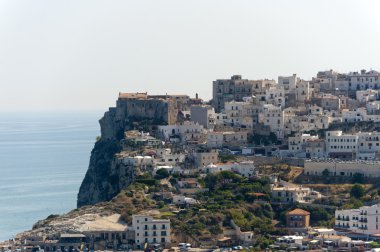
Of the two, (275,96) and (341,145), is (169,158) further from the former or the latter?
(275,96)

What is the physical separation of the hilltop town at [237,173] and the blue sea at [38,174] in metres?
6.79

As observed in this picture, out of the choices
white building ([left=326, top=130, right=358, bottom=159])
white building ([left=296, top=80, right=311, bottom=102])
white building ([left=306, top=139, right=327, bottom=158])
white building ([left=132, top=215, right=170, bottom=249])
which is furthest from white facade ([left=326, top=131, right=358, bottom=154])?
white building ([left=132, top=215, right=170, bottom=249])

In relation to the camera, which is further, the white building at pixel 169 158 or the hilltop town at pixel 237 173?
the white building at pixel 169 158

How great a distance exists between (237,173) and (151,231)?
38.7ft

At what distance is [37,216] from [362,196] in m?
29.7

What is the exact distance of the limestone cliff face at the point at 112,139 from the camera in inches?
3465

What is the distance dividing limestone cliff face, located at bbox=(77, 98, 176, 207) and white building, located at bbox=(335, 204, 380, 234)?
1892cm

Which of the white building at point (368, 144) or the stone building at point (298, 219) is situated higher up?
the white building at point (368, 144)

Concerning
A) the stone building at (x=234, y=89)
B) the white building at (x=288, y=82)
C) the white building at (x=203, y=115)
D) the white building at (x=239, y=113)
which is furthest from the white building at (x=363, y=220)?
the stone building at (x=234, y=89)

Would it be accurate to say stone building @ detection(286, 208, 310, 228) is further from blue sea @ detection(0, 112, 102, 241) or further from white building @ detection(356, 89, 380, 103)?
white building @ detection(356, 89, 380, 103)

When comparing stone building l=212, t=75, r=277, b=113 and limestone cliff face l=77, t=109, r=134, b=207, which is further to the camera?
stone building l=212, t=75, r=277, b=113

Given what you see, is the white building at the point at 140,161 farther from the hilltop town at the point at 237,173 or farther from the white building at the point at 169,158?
the white building at the point at 169,158

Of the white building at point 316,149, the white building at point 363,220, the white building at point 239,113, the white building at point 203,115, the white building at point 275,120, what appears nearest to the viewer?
the white building at point 363,220

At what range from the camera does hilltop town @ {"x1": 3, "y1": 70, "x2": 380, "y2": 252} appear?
6900 cm
